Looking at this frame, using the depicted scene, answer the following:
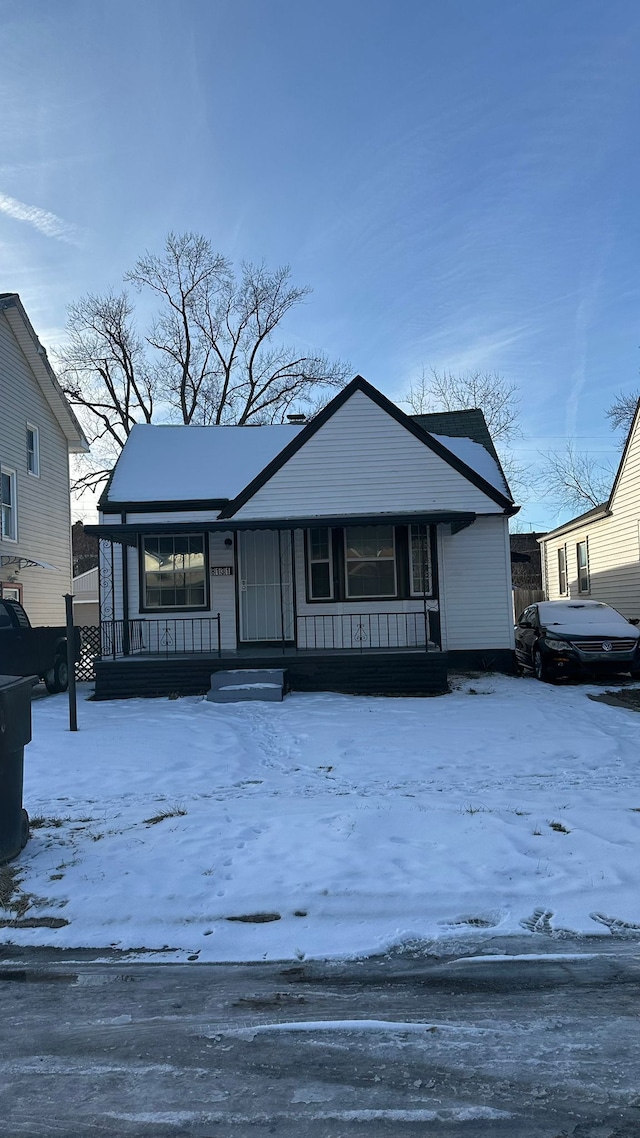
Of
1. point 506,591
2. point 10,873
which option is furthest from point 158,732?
point 506,591

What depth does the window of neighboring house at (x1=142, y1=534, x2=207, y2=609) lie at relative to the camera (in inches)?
574

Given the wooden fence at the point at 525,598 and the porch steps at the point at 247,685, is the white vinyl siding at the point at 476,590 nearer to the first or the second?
the porch steps at the point at 247,685

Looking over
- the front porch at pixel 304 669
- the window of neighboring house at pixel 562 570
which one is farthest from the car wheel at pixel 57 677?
the window of neighboring house at pixel 562 570

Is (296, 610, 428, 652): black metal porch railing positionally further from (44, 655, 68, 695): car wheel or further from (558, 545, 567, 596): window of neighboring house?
(558, 545, 567, 596): window of neighboring house

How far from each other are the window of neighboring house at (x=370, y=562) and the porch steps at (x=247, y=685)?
2.64 meters

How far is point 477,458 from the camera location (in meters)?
16.2

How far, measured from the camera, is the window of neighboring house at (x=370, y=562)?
13984 mm

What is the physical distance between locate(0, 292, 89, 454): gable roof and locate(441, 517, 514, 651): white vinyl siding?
12202 millimetres

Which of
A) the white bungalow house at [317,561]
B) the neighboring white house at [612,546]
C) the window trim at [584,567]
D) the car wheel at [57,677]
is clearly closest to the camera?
the white bungalow house at [317,561]

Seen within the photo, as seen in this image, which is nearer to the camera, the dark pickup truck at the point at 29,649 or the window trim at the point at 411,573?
the dark pickup truck at the point at 29,649

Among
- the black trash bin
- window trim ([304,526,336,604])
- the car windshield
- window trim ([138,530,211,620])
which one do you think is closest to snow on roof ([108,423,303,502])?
window trim ([138,530,211,620])

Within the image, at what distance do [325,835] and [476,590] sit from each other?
977 centimetres

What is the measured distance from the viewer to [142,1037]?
305 cm

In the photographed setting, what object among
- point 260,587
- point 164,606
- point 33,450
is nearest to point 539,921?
point 260,587
